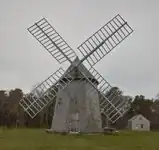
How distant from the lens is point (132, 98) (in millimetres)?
92625

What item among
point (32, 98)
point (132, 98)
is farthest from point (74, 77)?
point (132, 98)

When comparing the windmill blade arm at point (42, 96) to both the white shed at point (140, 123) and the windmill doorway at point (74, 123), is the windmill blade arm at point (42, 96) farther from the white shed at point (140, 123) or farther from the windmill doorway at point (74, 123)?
the white shed at point (140, 123)

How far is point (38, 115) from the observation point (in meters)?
77.1

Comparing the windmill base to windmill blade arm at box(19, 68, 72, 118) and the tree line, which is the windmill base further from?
the tree line

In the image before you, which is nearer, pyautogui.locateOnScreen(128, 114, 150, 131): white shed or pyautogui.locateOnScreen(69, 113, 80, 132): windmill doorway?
pyautogui.locateOnScreen(69, 113, 80, 132): windmill doorway

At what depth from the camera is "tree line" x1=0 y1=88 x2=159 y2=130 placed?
7500cm

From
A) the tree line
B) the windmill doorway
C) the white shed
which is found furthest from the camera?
the white shed

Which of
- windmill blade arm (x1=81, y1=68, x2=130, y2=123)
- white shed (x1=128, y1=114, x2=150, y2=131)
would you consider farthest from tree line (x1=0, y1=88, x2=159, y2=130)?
windmill blade arm (x1=81, y1=68, x2=130, y2=123)

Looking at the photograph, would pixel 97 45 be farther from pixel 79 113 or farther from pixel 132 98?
pixel 132 98

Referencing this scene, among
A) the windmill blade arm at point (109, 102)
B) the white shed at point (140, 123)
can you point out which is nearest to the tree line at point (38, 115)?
the white shed at point (140, 123)

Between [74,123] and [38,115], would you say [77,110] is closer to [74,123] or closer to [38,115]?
[74,123]

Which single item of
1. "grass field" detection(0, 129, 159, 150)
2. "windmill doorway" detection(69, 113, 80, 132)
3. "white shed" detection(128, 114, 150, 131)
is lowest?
"grass field" detection(0, 129, 159, 150)

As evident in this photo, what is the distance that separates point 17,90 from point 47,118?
22.4 m

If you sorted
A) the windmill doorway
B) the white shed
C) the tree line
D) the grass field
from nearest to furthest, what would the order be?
the grass field < the windmill doorway < the tree line < the white shed
